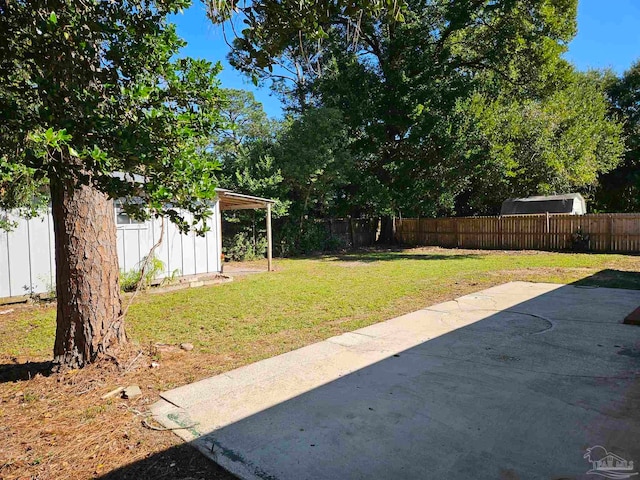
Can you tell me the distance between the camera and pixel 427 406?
124 inches

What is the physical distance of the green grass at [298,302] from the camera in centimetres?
551

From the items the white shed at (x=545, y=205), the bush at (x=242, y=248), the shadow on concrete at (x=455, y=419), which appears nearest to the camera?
the shadow on concrete at (x=455, y=419)

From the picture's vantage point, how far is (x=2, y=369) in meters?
4.45

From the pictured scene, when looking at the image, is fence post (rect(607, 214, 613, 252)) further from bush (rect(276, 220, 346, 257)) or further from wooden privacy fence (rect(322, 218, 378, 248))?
bush (rect(276, 220, 346, 257))

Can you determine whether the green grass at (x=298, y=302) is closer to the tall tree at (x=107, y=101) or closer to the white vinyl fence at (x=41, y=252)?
the white vinyl fence at (x=41, y=252)

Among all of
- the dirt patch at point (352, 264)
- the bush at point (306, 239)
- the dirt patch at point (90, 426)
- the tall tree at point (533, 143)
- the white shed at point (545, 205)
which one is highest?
the tall tree at point (533, 143)

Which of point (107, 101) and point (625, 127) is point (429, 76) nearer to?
point (625, 127)

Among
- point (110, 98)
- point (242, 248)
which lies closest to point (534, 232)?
point (242, 248)

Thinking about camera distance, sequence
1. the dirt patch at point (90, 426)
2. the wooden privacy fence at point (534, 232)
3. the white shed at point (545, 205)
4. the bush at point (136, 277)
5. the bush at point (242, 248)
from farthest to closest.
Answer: the white shed at point (545, 205)
the bush at point (242, 248)
the wooden privacy fence at point (534, 232)
the bush at point (136, 277)
the dirt patch at point (90, 426)

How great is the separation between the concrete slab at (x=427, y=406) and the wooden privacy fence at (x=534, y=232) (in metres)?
12.1

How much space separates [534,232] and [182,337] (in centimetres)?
1571

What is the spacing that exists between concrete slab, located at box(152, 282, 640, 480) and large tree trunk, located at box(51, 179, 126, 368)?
3.96 feet

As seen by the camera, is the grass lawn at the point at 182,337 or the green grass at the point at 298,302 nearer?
the grass lawn at the point at 182,337

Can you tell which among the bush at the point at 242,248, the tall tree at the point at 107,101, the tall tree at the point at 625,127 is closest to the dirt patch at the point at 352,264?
the bush at the point at 242,248
